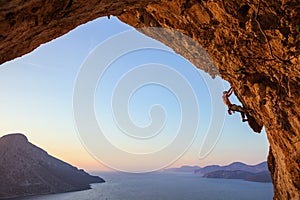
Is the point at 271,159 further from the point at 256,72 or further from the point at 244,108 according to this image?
the point at 256,72

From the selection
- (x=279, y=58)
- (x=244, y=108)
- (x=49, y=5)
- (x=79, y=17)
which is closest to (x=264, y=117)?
(x=244, y=108)

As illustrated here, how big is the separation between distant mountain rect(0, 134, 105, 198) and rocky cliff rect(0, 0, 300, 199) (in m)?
128

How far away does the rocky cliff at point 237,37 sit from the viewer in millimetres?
3199

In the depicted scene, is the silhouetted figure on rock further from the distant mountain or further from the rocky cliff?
the distant mountain

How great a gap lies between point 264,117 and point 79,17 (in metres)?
5.99

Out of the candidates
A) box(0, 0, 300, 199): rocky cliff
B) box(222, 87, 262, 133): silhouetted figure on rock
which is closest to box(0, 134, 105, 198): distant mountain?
box(222, 87, 262, 133): silhouetted figure on rock

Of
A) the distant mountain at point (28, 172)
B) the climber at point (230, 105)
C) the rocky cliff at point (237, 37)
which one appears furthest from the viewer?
the distant mountain at point (28, 172)

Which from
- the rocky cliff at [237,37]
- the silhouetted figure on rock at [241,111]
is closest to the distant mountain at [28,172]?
the silhouetted figure on rock at [241,111]

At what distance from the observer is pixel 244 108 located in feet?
26.8

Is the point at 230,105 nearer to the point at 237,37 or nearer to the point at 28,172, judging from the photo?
the point at 237,37

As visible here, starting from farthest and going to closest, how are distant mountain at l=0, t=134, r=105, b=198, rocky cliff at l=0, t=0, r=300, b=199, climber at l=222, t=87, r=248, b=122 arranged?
distant mountain at l=0, t=134, r=105, b=198 → climber at l=222, t=87, r=248, b=122 → rocky cliff at l=0, t=0, r=300, b=199

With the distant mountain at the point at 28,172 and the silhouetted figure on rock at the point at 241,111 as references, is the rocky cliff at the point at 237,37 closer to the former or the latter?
the silhouetted figure on rock at the point at 241,111

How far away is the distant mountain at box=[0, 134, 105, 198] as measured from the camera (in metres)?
120

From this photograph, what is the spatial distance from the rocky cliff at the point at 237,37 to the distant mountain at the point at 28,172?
127807 millimetres
